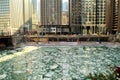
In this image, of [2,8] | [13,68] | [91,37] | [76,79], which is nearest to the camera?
[76,79]

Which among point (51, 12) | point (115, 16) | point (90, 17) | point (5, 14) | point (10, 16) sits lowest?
point (90, 17)

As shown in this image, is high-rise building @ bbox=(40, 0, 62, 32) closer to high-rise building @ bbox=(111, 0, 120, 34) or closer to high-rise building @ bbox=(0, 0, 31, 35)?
high-rise building @ bbox=(0, 0, 31, 35)

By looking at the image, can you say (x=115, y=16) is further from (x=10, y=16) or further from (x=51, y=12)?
(x=10, y=16)

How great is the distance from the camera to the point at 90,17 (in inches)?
2817

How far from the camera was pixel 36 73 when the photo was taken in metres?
20.6

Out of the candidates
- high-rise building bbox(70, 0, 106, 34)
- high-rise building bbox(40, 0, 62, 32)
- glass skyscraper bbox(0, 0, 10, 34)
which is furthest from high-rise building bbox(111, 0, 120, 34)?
glass skyscraper bbox(0, 0, 10, 34)

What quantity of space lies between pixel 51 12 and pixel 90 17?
67.2 ft

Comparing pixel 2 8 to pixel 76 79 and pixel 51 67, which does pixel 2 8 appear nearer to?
pixel 51 67

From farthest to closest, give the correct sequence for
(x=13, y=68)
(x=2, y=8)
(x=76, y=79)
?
(x=2, y=8) → (x=13, y=68) → (x=76, y=79)

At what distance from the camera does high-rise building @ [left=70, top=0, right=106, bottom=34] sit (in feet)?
233

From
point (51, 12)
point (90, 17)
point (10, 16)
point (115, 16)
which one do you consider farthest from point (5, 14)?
point (115, 16)

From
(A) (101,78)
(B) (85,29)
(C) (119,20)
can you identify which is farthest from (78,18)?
(A) (101,78)

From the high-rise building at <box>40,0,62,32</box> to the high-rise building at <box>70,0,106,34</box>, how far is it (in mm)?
14397

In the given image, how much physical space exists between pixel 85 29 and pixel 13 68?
164ft
